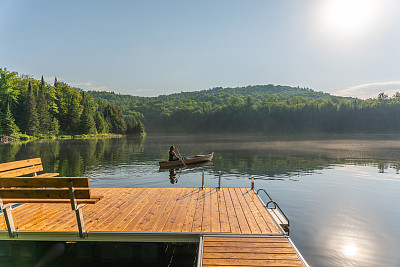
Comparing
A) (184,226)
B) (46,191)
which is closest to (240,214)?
(184,226)

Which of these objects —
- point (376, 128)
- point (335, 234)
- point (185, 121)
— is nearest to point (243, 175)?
point (335, 234)

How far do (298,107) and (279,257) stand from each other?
147 meters

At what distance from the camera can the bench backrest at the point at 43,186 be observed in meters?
Result: 5.31

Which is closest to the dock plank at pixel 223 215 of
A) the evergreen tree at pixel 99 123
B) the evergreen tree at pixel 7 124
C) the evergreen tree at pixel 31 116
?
the evergreen tree at pixel 7 124

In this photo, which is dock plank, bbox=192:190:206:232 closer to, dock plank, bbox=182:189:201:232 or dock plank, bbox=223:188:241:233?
dock plank, bbox=182:189:201:232

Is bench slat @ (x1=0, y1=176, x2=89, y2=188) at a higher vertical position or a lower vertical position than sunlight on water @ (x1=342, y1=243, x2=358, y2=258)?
higher

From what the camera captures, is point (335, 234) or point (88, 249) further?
point (335, 234)

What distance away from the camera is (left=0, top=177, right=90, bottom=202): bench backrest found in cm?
531

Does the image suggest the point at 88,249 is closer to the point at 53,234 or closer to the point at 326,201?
the point at 53,234

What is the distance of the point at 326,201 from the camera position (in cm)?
1358

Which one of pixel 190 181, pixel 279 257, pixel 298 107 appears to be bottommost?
pixel 190 181

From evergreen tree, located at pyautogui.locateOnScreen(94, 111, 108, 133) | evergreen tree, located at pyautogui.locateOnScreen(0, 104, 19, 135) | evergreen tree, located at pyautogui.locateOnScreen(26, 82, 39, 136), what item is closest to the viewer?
evergreen tree, located at pyautogui.locateOnScreen(0, 104, 19, 135)

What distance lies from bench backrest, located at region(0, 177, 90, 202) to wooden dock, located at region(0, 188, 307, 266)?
104 centimetres

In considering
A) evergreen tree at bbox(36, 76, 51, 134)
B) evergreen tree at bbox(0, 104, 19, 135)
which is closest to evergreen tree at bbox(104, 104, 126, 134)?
evergreen tree at bbox(36, 76, 51, 134)
